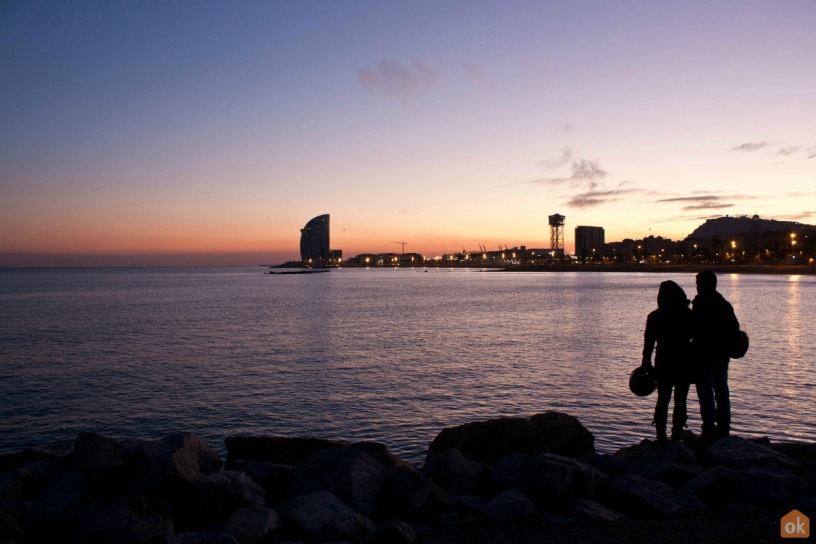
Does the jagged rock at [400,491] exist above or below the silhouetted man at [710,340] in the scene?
below

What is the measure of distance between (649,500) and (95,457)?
6217 mm

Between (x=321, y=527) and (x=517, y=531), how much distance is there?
1734mm

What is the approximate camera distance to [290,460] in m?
8.57

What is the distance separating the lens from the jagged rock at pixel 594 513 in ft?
17.5

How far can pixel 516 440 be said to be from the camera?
8586 mm

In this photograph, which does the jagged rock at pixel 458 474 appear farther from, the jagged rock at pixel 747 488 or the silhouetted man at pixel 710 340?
the silhouetted man at pixel 710 340

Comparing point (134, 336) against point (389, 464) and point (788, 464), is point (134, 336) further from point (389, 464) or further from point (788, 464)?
point (788, 464)

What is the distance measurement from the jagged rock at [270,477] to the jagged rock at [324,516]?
1.09 meters

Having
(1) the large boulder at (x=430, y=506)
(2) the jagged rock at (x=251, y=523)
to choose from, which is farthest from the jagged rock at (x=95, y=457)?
(1) the large boulder at (x=430, y=506)

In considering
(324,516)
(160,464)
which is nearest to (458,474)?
(324,516)

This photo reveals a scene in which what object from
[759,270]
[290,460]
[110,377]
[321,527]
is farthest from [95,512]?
[759,270]

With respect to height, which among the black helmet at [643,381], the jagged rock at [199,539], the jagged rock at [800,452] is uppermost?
the black helmet at [643,381]

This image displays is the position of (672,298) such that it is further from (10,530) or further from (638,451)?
(10,530)

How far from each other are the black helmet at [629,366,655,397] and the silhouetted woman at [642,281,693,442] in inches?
3.1
